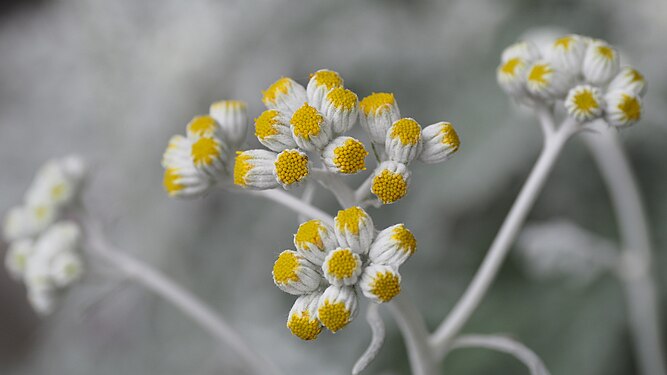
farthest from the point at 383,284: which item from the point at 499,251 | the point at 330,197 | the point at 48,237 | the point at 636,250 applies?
the point at 330,197

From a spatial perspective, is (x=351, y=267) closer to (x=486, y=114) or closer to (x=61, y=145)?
(x=486, y=114)

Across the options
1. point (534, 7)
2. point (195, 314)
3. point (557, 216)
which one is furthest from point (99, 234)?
point (534, 7)

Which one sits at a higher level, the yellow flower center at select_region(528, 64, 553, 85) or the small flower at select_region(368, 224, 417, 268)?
the yellow flower center at select_region(528, 64, 553, 85)

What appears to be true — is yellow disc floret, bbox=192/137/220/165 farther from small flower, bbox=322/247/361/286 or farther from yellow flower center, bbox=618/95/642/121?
yellow flower center, bbox=618/95/642/121

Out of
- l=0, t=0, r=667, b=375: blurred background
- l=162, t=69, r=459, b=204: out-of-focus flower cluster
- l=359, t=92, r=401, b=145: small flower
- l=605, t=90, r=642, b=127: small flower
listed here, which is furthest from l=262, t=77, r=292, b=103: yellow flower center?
l=0, t=0, r=667, b=375: blurred background

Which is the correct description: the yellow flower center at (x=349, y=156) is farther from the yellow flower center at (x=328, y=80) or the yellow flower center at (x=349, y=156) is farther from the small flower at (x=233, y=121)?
the small flower at (x=233, y=121)

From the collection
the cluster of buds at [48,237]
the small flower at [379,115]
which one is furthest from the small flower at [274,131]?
the cluster of buds at [48,237]
